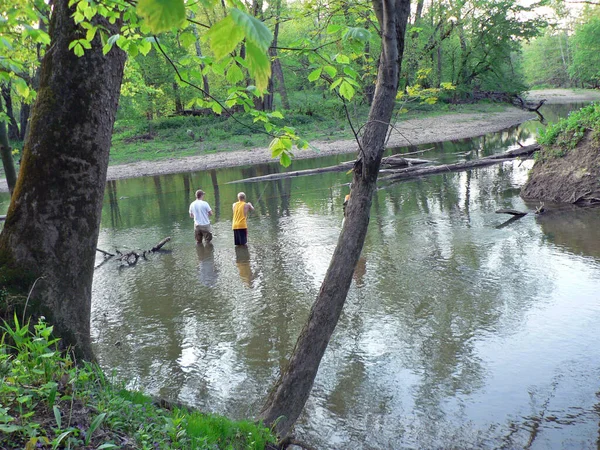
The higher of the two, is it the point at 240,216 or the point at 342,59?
the point at 342,59

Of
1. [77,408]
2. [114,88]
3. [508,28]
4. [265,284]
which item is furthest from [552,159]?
[508,28]

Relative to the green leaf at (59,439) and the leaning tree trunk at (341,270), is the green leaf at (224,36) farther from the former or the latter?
the leaning tree trunk at (341,270)

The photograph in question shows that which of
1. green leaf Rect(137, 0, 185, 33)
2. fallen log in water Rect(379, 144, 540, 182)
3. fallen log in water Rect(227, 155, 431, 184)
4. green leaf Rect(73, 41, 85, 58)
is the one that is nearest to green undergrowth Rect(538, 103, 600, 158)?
fallen log in water Rect(379, 144, 540, 182)

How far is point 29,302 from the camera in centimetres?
450

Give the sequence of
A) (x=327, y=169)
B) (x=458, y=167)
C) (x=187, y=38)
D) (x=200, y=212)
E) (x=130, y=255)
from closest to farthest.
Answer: (x=187, y=38)
(x=130, y=255)
(x=200, y=212)
(x=458, y=167)
(x=327, y=169)

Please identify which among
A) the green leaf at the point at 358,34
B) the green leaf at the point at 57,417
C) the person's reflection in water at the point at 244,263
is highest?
the green leaf at the point at 358,34

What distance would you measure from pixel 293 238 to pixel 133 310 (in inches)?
234

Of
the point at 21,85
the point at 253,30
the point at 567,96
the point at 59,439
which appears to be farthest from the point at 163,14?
the point at 567,96

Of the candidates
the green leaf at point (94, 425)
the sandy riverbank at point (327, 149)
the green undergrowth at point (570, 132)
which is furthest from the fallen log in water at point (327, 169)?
the green leaf at point (94, 425)

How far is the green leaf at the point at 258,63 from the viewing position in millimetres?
2018

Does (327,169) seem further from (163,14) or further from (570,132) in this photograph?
(163,14)

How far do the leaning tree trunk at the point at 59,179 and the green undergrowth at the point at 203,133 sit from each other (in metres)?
31.2

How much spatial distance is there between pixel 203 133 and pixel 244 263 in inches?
1165

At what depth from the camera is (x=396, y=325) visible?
8883 mm
